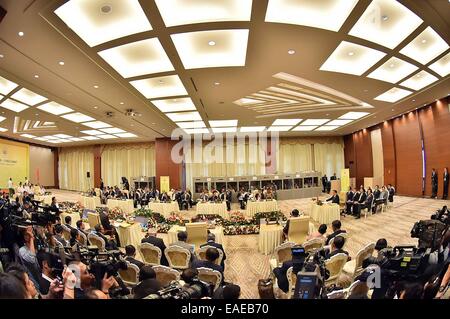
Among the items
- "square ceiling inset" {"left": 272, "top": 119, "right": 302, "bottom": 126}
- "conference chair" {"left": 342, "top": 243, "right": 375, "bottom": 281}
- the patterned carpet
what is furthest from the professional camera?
"square ceiling inset" {"left": 272, "top": 119, "right": 302, "bottom": 126}

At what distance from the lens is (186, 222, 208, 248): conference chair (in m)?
6.30

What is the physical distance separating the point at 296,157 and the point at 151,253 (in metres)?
18.8

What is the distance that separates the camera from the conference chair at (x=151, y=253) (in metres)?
4.70

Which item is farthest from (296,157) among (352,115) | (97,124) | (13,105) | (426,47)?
(13,105)

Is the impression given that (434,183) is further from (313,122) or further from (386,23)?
(386,23)

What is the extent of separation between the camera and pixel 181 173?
20.3 meters

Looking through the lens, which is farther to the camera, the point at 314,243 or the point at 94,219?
the point at 94,219

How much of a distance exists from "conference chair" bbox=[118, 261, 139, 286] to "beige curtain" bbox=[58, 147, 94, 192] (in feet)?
73.2

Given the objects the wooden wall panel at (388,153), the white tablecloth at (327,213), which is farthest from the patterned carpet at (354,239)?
the wooden wall panel at (388,153)

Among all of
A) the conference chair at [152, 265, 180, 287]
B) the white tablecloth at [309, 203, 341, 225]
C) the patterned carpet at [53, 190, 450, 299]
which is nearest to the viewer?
the conference chair at [152, 265, 180, 287]

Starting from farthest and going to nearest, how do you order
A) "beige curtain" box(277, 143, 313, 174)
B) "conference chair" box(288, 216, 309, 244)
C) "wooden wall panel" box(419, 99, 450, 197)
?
1. "beige curtain" box(277, 143, 313, 174)
2. "wooden wall panel" box(419, 99, 450, 197)
3. "conference chair" box(288, 216, 309, 244)

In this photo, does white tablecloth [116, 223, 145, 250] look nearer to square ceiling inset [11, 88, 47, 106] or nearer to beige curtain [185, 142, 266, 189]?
square ceiling inset [11, 88, 47, 106]

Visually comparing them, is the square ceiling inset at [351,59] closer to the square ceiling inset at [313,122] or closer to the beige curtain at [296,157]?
the square ceiling inset at [313,122]

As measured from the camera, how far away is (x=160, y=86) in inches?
324
